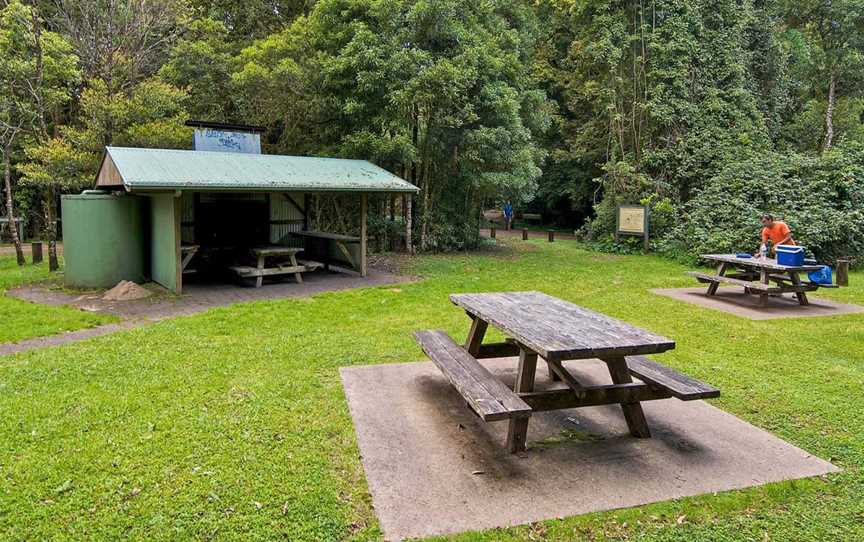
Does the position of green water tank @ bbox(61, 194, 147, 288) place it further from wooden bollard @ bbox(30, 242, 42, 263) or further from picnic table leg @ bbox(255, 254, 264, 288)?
wooden bollard @ bbox(30, 242, 42, 263)

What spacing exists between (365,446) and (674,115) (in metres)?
15.8

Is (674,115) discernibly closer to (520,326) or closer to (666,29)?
(666,29)

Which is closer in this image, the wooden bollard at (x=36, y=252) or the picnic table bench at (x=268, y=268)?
the picnic table bench at (x=268, y=268)

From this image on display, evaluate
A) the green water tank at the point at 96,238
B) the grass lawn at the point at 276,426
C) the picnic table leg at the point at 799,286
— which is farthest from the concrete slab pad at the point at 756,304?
the green water tank at the point at 96,238

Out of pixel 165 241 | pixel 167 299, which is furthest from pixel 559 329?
pixel 165 241

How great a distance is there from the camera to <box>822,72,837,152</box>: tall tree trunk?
1939 centimetres

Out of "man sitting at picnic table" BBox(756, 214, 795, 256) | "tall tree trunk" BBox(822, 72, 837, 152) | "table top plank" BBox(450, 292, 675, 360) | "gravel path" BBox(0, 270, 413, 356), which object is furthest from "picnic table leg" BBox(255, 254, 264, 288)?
"tall tree trunk" BBox(822, 72, 837, 152)

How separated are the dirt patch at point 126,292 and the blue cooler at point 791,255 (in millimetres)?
9332

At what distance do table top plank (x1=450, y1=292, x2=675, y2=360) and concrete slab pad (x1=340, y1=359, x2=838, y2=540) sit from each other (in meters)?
0.66

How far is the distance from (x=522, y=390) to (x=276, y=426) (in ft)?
5.34

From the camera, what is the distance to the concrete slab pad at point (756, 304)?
7.76 m

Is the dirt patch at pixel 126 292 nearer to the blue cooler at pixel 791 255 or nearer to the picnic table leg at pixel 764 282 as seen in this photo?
the picnic table leg at pixel 764 282

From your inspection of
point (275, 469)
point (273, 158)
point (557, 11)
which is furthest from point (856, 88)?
point (275, 469)

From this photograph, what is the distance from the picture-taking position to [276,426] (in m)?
3.76
